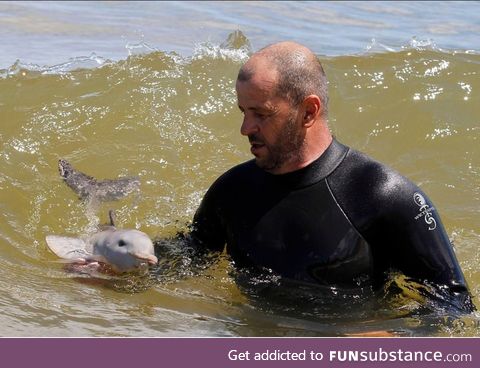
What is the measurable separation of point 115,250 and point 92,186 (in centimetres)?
181

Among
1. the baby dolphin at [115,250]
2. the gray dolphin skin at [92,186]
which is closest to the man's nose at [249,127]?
the baby dolphin at [115,250]

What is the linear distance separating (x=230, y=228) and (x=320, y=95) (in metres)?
0.81

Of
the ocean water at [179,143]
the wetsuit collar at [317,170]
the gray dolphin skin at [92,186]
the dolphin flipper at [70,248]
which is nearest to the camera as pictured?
the wetsuit collar at [317,170]

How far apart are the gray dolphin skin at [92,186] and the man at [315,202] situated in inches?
74.1

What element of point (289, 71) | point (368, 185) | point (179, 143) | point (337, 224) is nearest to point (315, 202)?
point (337, 224)

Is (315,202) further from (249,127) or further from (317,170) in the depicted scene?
(249,127)

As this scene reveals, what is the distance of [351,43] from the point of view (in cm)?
1127

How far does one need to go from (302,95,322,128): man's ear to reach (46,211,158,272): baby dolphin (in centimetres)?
94

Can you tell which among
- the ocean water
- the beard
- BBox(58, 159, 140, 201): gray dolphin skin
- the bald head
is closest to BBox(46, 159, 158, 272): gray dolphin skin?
the ocean water

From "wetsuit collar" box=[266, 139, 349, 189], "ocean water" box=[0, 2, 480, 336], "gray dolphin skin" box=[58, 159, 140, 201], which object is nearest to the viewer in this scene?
"wetsuit collar" box=[266, 139, 349, 189]

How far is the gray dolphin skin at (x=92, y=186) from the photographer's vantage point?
21.0ft

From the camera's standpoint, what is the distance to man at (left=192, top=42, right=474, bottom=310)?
4.34 meters

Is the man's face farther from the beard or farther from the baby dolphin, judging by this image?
the baby dolphin

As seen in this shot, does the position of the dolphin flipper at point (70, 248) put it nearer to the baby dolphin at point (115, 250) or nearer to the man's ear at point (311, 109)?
the baby dolphin at point (115, 250)
